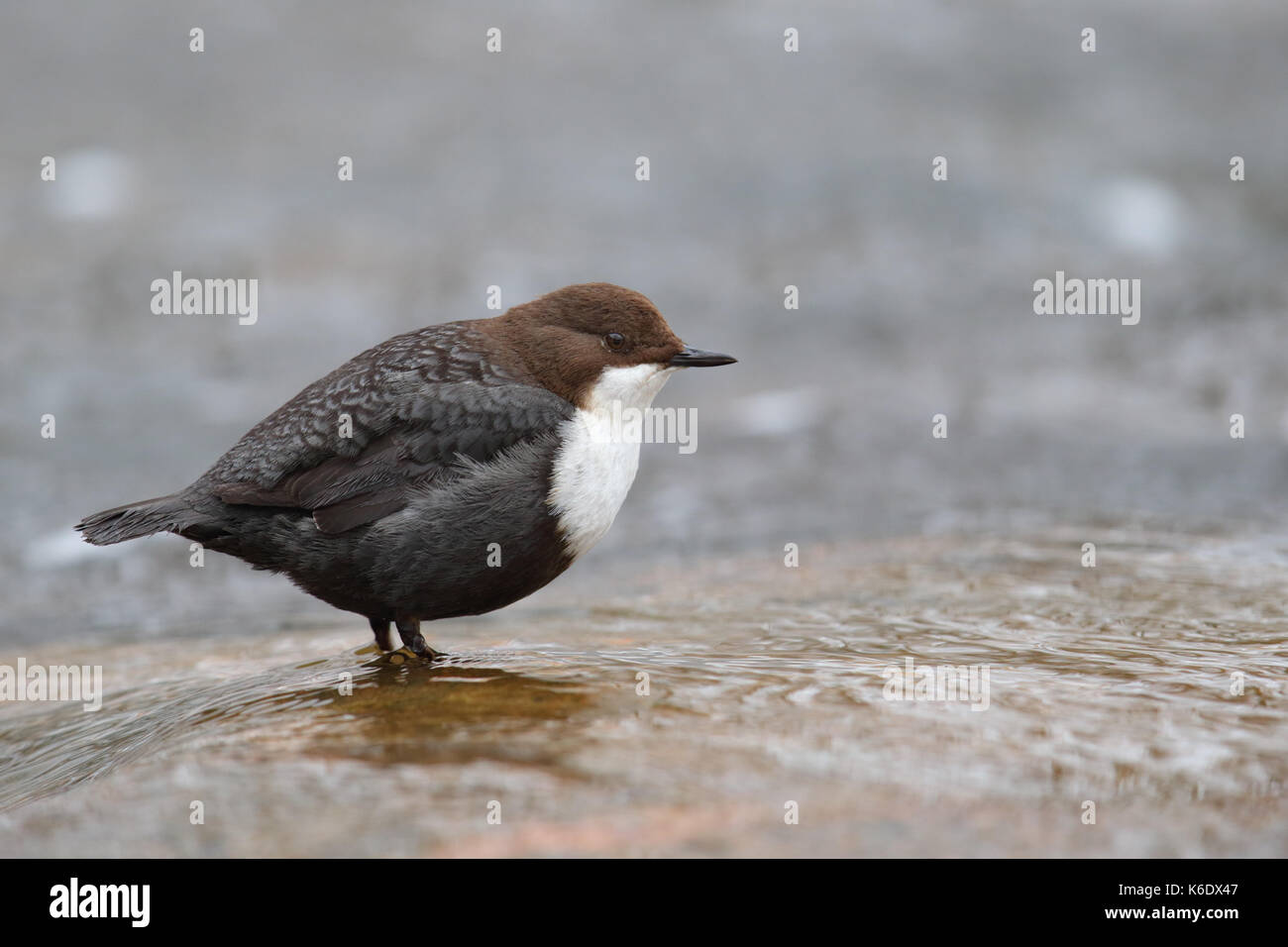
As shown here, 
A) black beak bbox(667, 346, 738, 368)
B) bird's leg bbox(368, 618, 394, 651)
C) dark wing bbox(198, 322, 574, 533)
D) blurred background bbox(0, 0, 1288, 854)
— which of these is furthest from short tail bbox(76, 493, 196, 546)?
black beak bbox(667, 346, 738, 368)

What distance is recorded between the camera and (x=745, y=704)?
3367 mm

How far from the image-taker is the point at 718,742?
309 cm

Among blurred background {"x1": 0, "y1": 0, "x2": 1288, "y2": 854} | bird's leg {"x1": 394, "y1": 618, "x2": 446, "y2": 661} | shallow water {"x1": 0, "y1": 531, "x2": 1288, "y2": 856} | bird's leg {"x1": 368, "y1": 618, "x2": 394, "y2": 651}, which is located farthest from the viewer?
blurred background {"x1": 0, "y1": 0, "x2": 1288, "y2": 854}

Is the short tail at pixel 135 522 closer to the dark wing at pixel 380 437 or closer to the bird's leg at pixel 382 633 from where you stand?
the dark wing at pixel 380 437

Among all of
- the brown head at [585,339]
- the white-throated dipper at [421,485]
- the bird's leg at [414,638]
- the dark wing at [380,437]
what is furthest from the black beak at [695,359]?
the bird's leg at [414,638]

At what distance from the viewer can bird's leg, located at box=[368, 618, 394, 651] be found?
430cm

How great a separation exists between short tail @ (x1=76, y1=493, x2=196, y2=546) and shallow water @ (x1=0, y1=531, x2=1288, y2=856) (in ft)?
1.76

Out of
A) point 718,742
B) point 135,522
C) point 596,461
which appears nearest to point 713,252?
point 596,461

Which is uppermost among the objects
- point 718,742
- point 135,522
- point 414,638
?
point 135,522

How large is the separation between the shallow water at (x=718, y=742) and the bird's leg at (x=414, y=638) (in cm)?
11

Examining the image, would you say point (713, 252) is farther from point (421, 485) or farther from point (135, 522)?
point (135, 522)

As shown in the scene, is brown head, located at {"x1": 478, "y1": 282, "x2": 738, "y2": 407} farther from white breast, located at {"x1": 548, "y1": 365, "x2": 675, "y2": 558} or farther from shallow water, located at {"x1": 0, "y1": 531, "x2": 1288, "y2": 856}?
shallow water, located at {"x1": 0, "y1": 531, "x2": 1288, "y2": 856}

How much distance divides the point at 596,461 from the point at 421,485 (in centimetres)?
53

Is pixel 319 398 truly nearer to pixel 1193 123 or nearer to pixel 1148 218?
pixel 1148 218
